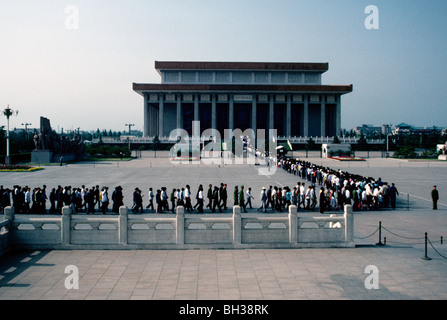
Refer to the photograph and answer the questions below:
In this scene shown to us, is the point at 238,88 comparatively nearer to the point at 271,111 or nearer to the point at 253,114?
the point at 253,114

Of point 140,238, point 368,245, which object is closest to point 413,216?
point 368,245

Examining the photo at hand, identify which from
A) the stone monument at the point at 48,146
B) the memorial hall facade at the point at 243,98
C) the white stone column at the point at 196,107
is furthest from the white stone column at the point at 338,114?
the stone monument at the point at 48,146

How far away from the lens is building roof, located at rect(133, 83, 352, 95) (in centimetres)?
6869

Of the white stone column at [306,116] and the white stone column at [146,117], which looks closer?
the white stone column at [146,117]

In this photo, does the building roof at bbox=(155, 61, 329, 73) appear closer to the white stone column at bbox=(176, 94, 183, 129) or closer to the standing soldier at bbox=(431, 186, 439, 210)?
the white stone column at bbox=(176, 94, 183, 129)

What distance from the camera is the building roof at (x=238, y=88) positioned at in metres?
68.7

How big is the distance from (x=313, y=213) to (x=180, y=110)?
5735 cm

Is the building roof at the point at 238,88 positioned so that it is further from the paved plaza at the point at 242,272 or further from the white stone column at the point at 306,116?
the paved plaza at the point at 242,272

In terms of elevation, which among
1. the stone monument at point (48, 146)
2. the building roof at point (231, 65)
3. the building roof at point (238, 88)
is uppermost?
the building roof at point (231, 65)

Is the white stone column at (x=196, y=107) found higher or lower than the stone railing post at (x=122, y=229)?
higher

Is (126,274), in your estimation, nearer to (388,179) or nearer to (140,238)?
(140,238)

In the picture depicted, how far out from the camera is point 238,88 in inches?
2731

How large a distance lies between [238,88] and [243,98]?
126 inches

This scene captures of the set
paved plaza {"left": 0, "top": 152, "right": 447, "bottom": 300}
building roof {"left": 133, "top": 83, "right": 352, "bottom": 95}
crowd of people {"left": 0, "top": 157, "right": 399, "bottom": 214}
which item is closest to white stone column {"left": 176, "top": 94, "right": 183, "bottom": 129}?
building roof {"left": 133, "top": 83, "right": 352, "bottom": 95}
